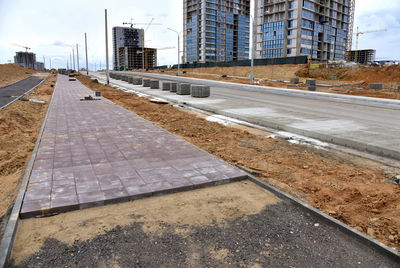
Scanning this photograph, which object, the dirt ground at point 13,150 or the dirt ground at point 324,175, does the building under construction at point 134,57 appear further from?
the dirt ground at point 324,175

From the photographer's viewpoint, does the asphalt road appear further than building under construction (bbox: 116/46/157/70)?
No

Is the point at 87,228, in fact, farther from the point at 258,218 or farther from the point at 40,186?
the point at 258,218

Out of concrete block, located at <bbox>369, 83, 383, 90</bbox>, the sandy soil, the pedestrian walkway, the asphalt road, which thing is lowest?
the sandy soil

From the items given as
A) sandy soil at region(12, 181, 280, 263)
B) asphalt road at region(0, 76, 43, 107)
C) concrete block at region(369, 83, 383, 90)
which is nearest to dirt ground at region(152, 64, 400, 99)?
concrete block at region(369, 83, 383, 90)

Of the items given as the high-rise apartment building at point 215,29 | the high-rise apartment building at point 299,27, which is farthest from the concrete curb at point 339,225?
the high-rise apartment building at point 215,29

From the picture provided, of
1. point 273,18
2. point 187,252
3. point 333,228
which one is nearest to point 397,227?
point 333,228

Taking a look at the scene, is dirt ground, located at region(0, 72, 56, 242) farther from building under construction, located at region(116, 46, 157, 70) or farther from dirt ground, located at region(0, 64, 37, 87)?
building under construction, located at region(116, 46, 157, 70)

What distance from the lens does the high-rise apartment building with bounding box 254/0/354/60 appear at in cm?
8288

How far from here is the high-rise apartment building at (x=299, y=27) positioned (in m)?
82.9

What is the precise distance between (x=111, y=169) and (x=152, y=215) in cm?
201

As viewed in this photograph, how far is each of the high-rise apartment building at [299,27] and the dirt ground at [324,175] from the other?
82.1 metres

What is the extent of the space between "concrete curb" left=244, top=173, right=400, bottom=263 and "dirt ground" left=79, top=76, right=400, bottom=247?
0.28 meters

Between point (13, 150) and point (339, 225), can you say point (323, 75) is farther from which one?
point (339, 225)

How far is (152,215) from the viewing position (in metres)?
4.09
